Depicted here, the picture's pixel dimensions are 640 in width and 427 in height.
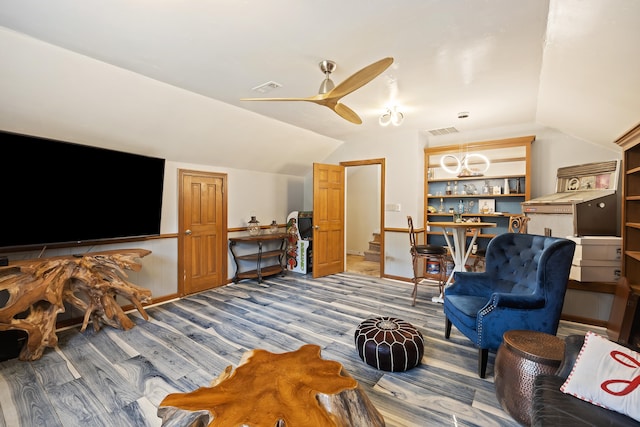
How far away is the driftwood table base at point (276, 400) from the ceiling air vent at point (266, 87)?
8.52ft

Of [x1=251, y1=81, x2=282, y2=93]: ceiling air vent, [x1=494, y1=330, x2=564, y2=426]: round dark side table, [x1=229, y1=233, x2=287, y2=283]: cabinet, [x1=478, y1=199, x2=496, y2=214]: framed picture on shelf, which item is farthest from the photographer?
[x1=229, y1=233, x2=287, y2=283]: cabinet

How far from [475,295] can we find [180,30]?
3400 millimetres

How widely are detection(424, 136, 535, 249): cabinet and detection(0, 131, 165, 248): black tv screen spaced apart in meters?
4.25

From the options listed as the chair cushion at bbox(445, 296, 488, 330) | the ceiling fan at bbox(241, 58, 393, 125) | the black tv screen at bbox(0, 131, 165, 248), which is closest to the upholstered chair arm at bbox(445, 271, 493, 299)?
the chair cushion at bbox(445, 296, 488, 330)

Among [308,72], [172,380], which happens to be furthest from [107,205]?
[308,72]

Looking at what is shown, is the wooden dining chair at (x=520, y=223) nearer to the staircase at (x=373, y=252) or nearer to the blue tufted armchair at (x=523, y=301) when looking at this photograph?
the blue tufted armchair at (x=523, y=301)

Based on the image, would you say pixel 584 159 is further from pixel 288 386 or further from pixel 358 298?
pixel 288 386

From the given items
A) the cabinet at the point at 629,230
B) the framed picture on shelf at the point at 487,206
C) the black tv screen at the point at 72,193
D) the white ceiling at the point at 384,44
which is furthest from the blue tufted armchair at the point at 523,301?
the black tv screen at the point at 72,193

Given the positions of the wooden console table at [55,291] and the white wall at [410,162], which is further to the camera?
the white wall at [410,162]

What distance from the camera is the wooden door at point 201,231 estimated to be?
4.16 metres

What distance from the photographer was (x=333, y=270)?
542 centimetres

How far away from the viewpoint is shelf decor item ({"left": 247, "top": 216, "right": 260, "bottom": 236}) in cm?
514

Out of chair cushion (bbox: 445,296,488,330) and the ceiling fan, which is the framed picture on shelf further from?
the ceiling fan

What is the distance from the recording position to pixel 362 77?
2.06 metres
